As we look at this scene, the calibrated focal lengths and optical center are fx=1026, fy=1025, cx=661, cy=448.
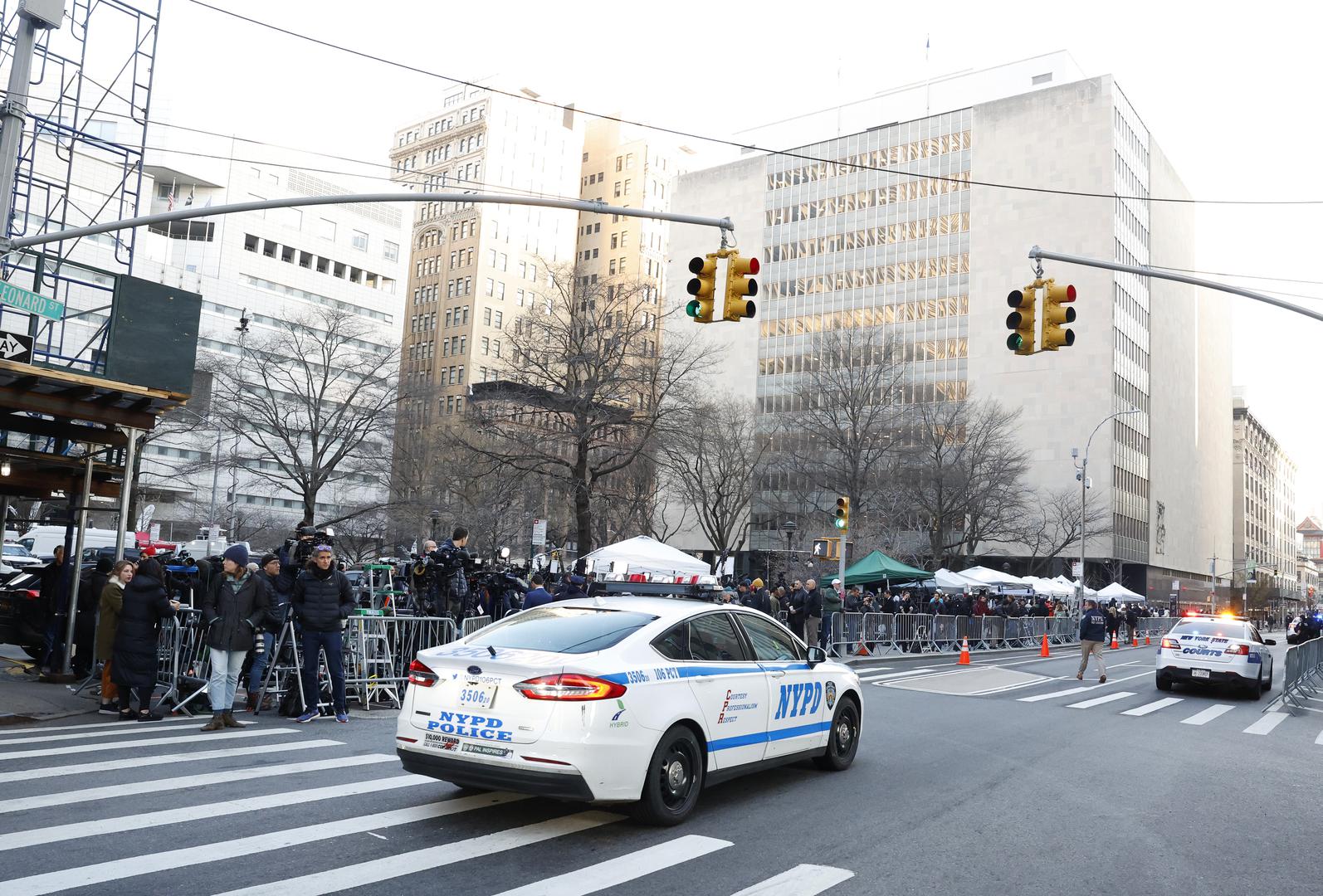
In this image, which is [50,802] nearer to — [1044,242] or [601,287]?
[601,287]

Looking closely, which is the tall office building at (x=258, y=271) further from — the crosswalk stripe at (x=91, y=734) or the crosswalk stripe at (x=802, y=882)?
the crosswalk stripe at (x=802, y=882)

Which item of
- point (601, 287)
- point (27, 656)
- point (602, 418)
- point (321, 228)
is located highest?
point (321, 228)

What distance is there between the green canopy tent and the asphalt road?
20.0 meters

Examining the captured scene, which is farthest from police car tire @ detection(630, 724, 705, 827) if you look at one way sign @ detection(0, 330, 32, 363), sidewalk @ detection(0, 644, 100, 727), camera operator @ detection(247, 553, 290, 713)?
one way sign @ detection(0, 330, 32, 363)

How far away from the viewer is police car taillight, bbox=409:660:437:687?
23.2 ft

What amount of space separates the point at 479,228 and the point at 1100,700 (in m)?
100

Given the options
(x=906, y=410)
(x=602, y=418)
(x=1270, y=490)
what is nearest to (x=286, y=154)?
(x=906, y=410)

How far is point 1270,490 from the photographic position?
Result: 158 metres

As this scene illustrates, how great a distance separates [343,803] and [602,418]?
75.4 feet

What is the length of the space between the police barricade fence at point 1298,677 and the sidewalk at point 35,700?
60.8 feet

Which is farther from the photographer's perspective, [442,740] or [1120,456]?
[1120,456]

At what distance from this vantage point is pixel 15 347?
12195 millimetres

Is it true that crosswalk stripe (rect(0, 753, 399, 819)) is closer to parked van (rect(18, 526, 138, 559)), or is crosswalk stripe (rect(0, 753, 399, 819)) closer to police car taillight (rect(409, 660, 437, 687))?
police car taillight (rect(409, 660, 437, 687))

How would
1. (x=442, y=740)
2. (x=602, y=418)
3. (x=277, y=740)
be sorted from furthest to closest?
(x=602, y=418) < (x=277, y=740) < (x=442, y=740)
